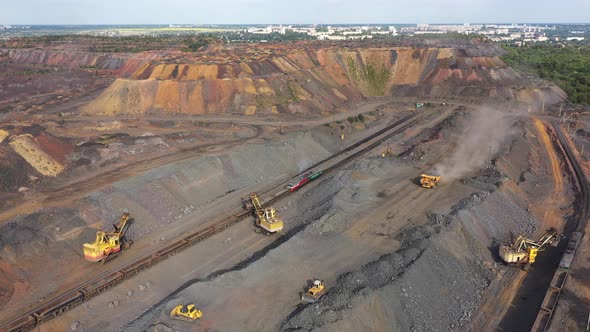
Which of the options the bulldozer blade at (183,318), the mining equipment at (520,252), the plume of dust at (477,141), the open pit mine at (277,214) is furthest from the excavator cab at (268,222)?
the plume of dust at (477,141)


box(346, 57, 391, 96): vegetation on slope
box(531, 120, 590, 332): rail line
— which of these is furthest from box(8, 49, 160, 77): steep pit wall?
box(531, 120, 590, 332): rail line

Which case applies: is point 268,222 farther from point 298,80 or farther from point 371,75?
point 371,75

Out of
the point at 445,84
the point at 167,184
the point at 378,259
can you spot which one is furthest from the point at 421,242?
the point at 445,84

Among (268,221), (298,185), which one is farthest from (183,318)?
(298,185)

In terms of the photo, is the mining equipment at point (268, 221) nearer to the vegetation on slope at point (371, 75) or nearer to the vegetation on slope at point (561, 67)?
the vegetation on slope at point (371, 75)

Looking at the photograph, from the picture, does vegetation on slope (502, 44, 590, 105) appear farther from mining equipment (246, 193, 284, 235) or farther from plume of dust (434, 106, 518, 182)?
mining equipment (246, 193, 284, 235)

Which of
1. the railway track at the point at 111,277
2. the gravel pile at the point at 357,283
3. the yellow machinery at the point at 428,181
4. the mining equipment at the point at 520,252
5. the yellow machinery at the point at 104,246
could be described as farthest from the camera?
the yellow machinery at the point at 428,181
